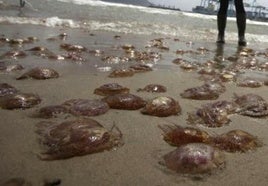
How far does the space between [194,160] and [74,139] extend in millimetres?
680

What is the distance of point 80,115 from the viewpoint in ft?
8.38

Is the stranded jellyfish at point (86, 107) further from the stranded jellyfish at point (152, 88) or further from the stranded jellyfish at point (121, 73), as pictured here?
the stranded jellyfish at point (121, 73)

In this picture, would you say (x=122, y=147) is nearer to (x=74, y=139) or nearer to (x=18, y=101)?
(x=74, y=139)

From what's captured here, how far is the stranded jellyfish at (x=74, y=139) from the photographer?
6.49 feet

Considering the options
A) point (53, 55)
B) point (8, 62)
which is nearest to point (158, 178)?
point (8, 62)

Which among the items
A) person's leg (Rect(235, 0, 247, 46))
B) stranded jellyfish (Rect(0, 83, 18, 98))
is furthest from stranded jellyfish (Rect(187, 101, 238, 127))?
person's leg (Rect(235, 0, 247, 46))

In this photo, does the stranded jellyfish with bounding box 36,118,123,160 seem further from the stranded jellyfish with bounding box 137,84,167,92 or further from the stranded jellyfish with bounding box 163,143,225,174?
the stranded jellyfish with bounding box 137,84,167,92

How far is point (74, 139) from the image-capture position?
2.05 meters

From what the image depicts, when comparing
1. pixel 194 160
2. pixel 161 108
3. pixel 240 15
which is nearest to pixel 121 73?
pixel 161 108

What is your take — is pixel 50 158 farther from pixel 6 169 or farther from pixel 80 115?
pixel 80 115

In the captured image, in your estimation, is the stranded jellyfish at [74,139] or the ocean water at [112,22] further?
the ocean water at [112,22]

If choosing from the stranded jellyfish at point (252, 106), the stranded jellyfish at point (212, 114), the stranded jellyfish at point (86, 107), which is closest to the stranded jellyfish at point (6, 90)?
the stranded jellyfish at point (86, 107)

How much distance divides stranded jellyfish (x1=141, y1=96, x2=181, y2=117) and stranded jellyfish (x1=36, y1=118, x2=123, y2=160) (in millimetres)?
486

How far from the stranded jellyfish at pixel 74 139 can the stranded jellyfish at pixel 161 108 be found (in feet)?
1.59
